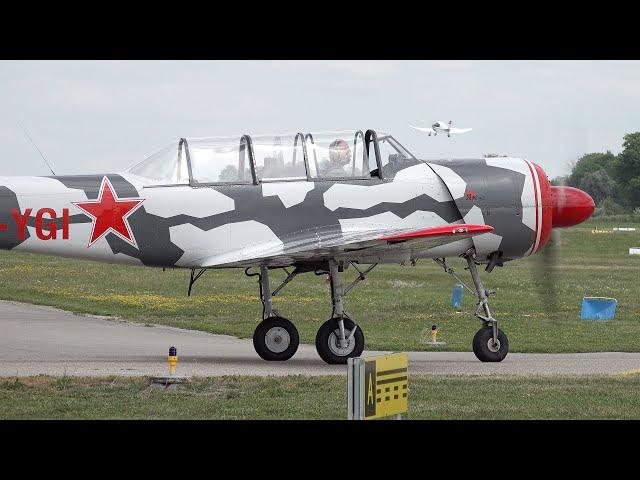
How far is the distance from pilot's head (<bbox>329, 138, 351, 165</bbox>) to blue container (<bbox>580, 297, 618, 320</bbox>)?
35.7 feet

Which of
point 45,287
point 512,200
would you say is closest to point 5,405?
point 512,200

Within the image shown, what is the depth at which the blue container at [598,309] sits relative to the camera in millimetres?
28297

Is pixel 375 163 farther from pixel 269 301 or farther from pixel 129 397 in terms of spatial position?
pixel 129 397

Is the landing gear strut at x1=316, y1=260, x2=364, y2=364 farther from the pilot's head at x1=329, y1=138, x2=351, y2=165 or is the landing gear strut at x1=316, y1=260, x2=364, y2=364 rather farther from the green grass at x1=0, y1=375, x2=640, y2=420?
the green grass at x1=0, y1=375, x2=640, y2=420

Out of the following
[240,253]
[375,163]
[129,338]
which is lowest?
[129,338]

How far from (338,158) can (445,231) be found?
242 cm

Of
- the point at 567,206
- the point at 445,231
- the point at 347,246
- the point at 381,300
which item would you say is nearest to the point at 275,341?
the point at 347,246

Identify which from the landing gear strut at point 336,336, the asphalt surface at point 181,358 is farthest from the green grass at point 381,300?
the landing gear strut at point 336,336

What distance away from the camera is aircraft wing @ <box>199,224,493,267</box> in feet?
58.1

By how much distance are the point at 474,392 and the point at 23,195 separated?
727cm

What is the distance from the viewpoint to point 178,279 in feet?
135

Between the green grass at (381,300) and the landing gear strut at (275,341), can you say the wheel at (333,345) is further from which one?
the green grass at (381,300)

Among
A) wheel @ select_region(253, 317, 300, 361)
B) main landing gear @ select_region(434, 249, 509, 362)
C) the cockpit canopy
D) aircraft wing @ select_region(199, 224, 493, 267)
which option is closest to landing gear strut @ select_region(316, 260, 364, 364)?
aircraft wing @ select_region(199, 224, 493, 267)
